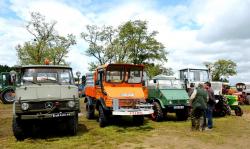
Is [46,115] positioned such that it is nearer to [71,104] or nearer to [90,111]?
[71,104]

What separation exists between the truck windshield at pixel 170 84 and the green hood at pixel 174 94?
0.39m

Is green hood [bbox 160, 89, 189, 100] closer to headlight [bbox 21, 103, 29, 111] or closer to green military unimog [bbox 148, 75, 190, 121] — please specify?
green military unimog [bbox 148, 75, 190, 121]

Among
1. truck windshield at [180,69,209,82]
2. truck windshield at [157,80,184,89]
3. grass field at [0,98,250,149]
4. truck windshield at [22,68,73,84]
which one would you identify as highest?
truck windshield at [180,69,209,82]

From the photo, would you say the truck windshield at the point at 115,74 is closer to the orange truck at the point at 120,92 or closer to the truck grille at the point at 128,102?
the orange truck at the point at 120,92

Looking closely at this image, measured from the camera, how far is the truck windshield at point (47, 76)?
1128cm

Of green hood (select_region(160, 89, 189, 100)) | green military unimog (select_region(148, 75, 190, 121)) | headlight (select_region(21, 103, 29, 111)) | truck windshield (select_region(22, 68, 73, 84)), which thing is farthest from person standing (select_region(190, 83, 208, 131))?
headlight (select_region(21, 103, 29, 111))

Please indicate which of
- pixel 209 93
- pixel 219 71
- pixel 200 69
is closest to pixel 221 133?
pixel 209 93

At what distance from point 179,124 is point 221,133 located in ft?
8.06

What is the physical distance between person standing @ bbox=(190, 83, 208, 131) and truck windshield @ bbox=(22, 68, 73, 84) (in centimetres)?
440

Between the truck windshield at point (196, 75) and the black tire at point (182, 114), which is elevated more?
the truck windshield at point (196, 75)

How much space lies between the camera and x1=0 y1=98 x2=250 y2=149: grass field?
32.4ft

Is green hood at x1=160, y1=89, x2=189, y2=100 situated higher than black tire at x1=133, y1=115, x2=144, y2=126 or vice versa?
green hood at x1=160, y1=89, x2=189, y2=100

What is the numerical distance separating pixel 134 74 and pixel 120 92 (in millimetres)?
1388

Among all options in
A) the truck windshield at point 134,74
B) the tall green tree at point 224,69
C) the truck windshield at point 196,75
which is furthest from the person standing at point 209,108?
the tall green tree at point 224,69
